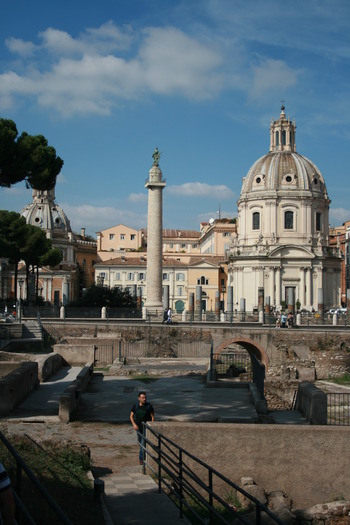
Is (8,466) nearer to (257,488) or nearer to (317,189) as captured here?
(257,488)

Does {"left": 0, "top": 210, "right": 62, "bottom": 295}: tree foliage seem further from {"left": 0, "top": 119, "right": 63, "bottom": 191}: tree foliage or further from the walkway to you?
{"left": 0, "top": 119, "right": 63, "bottom": 191}: tree foliage

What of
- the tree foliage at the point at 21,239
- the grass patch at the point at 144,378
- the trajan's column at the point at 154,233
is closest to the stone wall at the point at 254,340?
the trajan's column at the point at 154,233

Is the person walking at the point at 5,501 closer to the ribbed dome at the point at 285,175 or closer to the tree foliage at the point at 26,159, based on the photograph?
the tree foliage at the point at 26,159

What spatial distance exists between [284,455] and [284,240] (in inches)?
2253

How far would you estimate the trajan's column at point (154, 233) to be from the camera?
51.8 m

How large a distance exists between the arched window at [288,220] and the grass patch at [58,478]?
2318 inches

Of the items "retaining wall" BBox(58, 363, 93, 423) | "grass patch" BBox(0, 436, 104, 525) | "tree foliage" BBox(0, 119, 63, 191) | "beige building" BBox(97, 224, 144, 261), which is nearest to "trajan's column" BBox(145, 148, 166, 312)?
"tree foliage" BBox(0, 119, 63, 191)

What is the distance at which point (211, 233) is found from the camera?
97312 mm

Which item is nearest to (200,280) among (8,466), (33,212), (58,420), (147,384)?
(33,212)

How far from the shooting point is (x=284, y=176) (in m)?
70.0

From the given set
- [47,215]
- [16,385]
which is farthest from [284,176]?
[16,385]

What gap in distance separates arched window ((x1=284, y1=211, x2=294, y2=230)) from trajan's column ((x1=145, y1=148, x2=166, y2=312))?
20.6 metres

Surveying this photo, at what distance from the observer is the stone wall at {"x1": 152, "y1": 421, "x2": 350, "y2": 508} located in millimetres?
12805

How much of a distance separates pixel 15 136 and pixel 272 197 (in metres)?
49.6
